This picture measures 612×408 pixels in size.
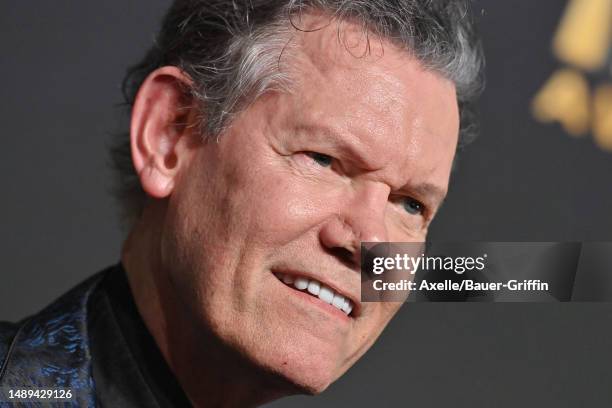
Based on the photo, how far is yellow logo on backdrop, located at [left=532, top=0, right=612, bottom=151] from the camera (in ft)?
5.16

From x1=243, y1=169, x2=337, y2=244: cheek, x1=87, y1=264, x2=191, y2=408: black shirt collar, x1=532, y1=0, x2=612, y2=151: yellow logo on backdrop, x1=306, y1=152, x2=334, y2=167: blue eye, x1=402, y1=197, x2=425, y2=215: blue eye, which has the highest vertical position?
x1=532, y1=0, x2=612, y2=151: yellow logo on backdrop

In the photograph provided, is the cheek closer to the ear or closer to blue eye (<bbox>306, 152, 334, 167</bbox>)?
blue eye (<bbox>306, 152, 334, 167</bbox>)

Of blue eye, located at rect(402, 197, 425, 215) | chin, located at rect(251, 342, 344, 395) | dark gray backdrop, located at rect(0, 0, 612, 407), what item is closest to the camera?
chin, located at rect(251, 342, 344, 395)

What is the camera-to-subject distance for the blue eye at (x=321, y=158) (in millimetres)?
1156

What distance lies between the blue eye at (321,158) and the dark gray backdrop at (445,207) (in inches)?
19.2

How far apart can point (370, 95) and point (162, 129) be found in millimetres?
294

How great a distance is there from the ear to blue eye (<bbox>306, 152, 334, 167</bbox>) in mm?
169

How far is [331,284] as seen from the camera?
114 centimetres

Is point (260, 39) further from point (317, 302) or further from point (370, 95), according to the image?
point (317, 302)

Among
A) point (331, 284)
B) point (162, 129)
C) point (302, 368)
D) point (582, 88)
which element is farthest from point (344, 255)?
point (582, 88)

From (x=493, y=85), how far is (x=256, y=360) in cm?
75

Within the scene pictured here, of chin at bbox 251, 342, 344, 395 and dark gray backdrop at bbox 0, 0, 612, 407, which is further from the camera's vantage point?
dark gray backdrop at bbox 0, 0, 612, 407

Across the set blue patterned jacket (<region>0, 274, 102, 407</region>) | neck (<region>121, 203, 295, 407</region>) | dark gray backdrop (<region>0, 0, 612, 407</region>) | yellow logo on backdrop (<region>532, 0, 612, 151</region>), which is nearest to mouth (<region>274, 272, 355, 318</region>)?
neck (<region>121, 203, 295, 407</region>)

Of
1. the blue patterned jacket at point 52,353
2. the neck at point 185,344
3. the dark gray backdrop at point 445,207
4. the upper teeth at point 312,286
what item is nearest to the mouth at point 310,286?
the upper teeth at point 312,286
